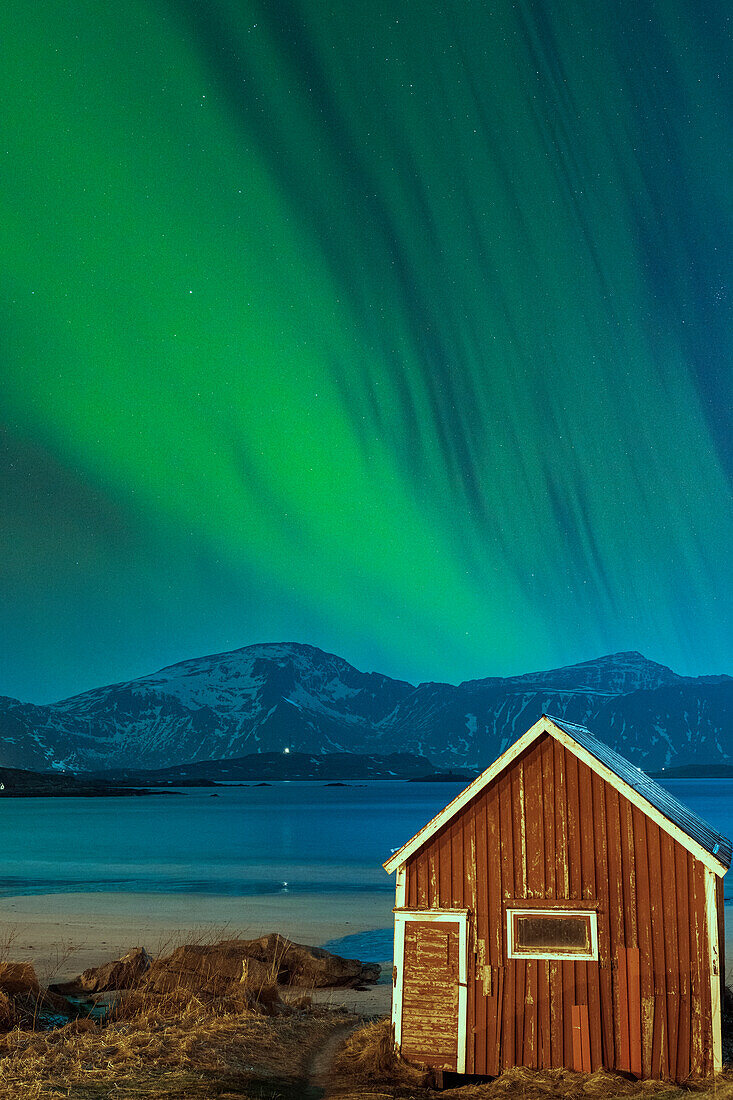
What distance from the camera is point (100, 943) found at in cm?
3872

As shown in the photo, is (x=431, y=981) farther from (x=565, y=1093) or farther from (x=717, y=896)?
(x=717, y=896)

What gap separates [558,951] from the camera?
52.6 ft

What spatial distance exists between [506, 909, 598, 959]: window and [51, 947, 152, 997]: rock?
11.8 m

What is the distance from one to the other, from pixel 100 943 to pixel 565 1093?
92.6 ft

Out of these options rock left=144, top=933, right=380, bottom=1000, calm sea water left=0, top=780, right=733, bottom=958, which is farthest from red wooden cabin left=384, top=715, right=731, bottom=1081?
calm sea water left=0, top=780, right=733, bottom=958

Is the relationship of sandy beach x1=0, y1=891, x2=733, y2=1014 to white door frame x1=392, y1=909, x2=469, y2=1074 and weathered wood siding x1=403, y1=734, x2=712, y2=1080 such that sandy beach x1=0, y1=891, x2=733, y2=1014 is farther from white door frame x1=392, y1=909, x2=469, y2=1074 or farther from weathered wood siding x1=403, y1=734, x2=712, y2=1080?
weathered wood siding x1=403, y1=734, x2=712, y2=1080

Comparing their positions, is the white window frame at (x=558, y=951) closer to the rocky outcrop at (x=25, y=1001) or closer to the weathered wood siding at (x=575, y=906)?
the weathered wood siding at (x=575, y=906)

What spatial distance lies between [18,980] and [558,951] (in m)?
11.8

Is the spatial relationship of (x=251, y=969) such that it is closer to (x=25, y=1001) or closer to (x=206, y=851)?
(x=25, y=1001)

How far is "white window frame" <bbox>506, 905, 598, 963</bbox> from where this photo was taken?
15.9 meters

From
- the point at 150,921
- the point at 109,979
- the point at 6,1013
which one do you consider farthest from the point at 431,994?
the point at 150,921

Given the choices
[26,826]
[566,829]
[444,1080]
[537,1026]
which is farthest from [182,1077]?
[26,826]

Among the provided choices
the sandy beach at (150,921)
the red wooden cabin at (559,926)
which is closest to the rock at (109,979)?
the sandy beach at (150,921)

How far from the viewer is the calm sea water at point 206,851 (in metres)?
68.7
